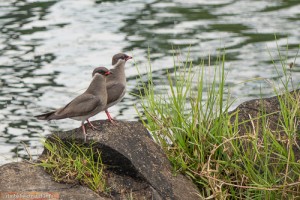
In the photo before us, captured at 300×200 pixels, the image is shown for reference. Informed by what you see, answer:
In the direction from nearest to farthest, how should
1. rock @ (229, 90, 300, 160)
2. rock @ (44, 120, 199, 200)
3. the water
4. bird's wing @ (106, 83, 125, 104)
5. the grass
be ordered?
the grass, rock @ (44, 120, 199, 200), bird's wing @ (106, 83, 125, 104), rock @ (229, 90, 300, 160), the water

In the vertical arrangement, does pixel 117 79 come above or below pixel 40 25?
above

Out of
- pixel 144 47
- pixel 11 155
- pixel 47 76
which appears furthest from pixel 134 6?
pixel 11 155

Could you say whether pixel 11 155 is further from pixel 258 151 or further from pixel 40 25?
pixel 40 25

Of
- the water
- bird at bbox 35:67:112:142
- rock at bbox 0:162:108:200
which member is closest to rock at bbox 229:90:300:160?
bird at bbox 35:67:112:142

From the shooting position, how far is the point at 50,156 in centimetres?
737

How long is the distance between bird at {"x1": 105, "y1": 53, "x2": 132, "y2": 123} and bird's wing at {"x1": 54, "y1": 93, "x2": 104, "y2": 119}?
32cm

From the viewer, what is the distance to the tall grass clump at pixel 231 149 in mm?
7461

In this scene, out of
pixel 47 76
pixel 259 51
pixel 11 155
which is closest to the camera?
pixel 11 155

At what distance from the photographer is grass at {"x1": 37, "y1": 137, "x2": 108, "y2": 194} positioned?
280 inches

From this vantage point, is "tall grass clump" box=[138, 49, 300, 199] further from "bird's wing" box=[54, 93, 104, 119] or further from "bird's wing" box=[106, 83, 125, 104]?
"bird's wing" box=[54, 93, 104, 119]

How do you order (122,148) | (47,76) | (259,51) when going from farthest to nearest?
1. (259,51)
2. (47,76)
3. (122,148)

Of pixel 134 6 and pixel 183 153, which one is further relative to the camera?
pixel 134 6

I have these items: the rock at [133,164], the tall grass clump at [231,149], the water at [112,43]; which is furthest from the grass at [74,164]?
the water at [112,43]

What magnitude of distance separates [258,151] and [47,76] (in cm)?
655
